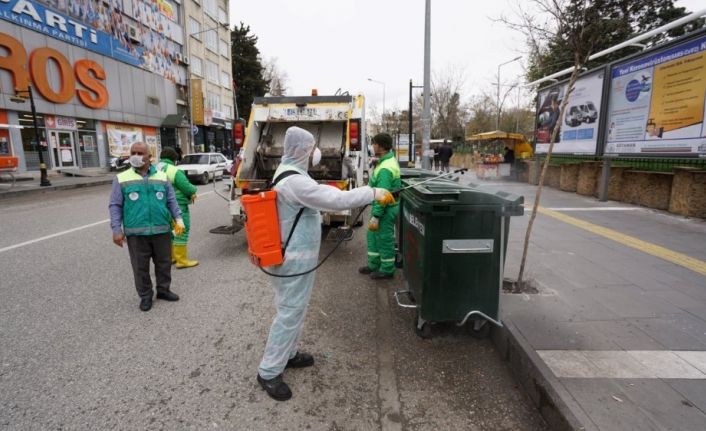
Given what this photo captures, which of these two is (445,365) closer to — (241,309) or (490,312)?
(490,312)

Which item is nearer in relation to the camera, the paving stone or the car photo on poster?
the paving stone

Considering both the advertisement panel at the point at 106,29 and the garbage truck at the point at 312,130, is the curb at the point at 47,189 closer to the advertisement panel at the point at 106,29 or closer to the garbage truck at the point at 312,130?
the advertisement panel at the point at 106,29

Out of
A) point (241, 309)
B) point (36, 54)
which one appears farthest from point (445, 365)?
point (36, 54)

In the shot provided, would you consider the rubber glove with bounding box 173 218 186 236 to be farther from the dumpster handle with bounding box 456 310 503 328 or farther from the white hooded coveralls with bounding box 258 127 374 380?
the dumpster handle with bounding box 456 310 503 328

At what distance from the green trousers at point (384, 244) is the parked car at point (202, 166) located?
1294 centimetres

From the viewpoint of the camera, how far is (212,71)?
116 feet

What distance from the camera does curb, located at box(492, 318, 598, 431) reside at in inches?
86.3

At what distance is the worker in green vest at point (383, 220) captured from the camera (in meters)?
4.61

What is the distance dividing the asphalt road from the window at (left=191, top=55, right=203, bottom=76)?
99.9 ft

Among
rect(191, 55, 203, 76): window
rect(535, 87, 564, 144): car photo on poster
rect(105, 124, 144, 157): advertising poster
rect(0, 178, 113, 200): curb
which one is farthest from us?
rect(191, 55, 203, 76): window

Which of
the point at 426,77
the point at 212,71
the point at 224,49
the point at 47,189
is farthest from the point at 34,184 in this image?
the point at 224,49

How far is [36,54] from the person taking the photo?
17203mm

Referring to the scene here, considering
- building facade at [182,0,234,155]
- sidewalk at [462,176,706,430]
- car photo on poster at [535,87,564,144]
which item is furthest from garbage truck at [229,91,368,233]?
building facade at [182,0,234,155]

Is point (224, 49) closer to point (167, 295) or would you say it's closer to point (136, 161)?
point (136, 161)
